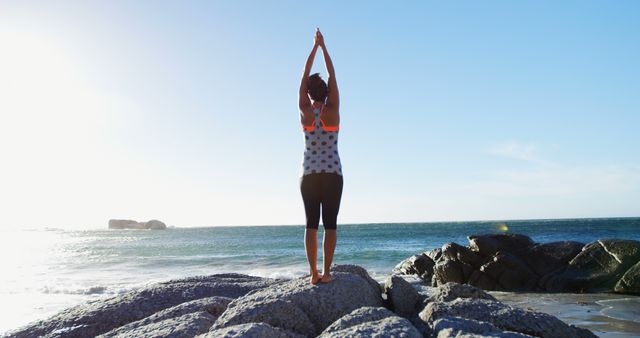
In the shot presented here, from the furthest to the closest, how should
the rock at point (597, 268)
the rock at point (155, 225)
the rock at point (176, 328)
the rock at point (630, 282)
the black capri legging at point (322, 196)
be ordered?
1. the rock at point (155, 225)
2. the rock at point (597, 268)
3. the rock at point (630, 282)
4. the black capri legging at point (322, 196)
5. the rock at point (176, 328)

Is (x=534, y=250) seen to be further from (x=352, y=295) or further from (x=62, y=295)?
(x=62, y=295)

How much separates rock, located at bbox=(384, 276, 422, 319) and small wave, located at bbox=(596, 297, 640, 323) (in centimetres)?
479

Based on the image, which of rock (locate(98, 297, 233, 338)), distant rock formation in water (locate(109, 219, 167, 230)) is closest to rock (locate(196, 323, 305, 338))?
rock (locate(98, 297, 233, 338))

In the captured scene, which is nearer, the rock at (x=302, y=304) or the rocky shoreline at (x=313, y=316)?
the rocky shoreline at (x=313, y=316)

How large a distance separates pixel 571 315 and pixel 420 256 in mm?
8189

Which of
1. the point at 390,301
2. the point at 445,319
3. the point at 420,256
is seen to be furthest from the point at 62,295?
the point at 445,319

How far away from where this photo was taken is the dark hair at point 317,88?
215 inches

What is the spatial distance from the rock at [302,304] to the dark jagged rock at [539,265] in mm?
9235

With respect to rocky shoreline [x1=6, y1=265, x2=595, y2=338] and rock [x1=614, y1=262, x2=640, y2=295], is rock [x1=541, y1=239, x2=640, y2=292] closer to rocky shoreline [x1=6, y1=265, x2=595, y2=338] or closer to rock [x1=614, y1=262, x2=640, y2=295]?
rock [x1=614, y1=262, x2=640, y2=295]

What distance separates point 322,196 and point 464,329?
1970 millimetres

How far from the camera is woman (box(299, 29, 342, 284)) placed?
5.25m

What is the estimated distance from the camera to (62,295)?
15.3 m

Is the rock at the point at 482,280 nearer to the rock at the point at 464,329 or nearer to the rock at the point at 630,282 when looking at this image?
the rock at the point at 630,282

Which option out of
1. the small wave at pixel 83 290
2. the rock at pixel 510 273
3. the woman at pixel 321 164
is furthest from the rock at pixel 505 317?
the small wave at pixel 83 290
